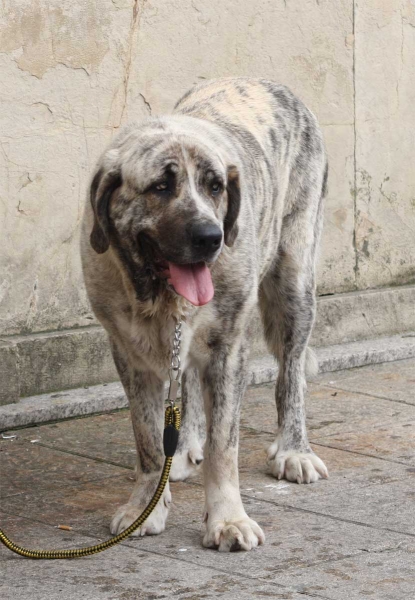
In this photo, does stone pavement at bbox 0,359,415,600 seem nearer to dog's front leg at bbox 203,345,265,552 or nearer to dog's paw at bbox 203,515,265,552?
dog's paw at bbox 203,515,265,552

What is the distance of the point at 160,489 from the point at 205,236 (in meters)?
1.00

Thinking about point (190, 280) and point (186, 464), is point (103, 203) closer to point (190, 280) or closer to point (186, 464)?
point (190, 280)

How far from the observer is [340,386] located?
289 inches

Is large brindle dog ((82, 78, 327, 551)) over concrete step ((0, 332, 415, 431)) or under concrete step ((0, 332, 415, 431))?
over

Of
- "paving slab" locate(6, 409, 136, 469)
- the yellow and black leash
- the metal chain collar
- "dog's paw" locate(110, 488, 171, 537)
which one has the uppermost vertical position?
the metal chain collar

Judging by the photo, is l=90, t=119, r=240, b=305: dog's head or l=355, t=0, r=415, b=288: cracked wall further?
l=355, t=0, r=415, b=288: cracked wall

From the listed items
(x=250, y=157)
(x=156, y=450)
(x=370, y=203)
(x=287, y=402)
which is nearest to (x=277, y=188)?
(x=250, y=157)

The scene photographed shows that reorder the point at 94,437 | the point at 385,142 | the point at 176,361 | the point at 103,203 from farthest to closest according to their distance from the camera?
the point at 385,142 → the point at 94,437 → the point at 176,361 → the point at 103,203

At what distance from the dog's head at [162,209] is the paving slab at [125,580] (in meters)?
0.95

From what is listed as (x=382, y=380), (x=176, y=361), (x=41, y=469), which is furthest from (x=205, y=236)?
(x=382, y=380)

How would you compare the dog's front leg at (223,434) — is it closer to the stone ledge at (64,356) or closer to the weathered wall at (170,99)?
the stone ledge at (64,356)

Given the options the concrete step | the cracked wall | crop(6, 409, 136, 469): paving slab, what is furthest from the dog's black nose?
the cracked wall

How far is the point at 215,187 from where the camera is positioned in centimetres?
446

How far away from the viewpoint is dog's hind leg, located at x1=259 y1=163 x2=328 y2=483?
225 inches
